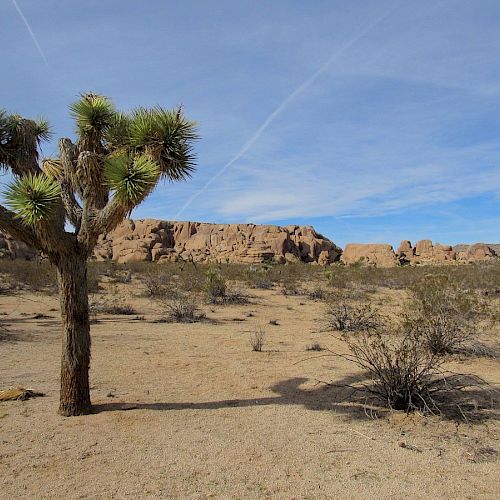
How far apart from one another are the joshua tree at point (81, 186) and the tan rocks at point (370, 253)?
55.5 meters

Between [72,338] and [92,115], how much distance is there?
261 centimetres

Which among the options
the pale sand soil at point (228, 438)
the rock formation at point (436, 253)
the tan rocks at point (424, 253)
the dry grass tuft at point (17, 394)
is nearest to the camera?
the pale sand soil at point (228, 438)

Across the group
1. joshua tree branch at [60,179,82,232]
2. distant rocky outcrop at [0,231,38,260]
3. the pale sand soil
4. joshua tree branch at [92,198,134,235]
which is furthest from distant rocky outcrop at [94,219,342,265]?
joshua tree branch at [92,198,134,235]

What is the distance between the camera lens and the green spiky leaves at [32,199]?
442cm

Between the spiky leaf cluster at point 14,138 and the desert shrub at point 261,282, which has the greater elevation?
the spiky leaf cluster at point 14,138

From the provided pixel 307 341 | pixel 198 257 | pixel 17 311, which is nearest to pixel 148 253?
pixel 198 257

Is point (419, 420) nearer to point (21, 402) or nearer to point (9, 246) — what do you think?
point (21, 402)

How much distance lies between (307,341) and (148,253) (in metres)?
44.2

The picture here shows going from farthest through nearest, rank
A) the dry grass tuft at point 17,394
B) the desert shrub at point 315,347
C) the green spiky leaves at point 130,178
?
the desert shrub at point 315,347 < the dry grass tuft at point 17,394 < the green spiky leaves at point 130,178

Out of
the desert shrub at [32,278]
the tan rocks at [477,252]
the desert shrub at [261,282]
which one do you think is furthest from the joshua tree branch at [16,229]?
the tan rocks at [477,252]

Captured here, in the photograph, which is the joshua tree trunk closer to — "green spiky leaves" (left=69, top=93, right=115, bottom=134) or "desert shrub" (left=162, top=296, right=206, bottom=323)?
"green spiky leaves" (left=69, top=93, right=115, bottom=134)

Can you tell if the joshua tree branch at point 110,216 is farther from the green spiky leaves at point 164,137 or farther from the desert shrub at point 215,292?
the desert shrub at point 215,292

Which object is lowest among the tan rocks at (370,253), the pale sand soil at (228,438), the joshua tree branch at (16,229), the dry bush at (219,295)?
the pale sand soil at (228,438)

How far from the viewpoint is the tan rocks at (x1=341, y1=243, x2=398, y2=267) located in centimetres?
5959
